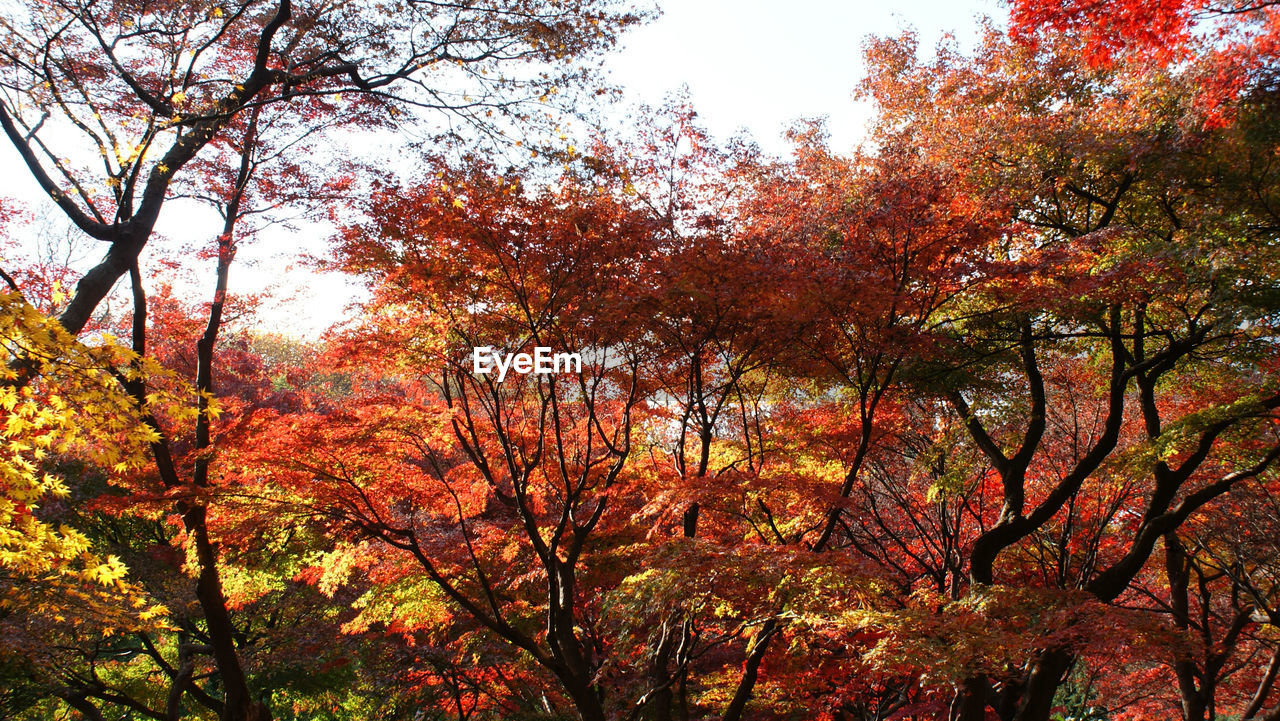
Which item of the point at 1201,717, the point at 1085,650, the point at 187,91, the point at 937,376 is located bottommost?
the point at 1201,717

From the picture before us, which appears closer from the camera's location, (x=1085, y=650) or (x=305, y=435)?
(x=1085, y=650)

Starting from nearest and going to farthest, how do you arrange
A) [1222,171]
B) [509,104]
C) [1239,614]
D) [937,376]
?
[1222,171] < [509,104] < [937,376] < [1239,614]

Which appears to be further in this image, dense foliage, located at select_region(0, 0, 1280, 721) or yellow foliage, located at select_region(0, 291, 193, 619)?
dense foliage, located at select_region(0, 0, 1280, 721)

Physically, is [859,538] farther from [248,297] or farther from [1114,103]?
[248,297]

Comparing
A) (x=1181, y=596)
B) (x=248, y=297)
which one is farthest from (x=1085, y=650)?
(x=248, y=297)

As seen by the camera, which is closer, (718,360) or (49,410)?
(49,410)

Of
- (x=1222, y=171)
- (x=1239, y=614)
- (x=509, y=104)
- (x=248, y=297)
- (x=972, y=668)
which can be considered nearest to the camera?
(x=972, y=668)

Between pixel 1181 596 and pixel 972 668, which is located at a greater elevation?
pixel 1181 596

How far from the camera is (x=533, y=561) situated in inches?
377

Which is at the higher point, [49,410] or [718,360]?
[718,360]

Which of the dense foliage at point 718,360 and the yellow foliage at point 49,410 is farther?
the dense foliage at point 718,360

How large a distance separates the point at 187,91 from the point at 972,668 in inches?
363

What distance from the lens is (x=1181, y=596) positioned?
352 inches

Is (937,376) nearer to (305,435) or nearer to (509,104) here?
(509,104)
